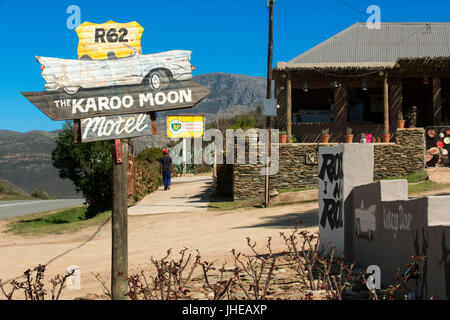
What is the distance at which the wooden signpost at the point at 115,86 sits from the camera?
6273mm

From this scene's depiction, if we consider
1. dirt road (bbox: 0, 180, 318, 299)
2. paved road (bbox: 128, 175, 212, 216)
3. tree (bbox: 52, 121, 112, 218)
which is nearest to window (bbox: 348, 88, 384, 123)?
paved road (bbox: 128, 175, 212, 216)

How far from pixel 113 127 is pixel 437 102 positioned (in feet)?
70.0

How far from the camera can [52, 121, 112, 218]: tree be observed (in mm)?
24267

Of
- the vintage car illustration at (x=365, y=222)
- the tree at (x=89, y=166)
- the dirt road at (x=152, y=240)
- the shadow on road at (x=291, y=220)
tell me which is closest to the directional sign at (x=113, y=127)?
the dirt road at (x=152, y=240)

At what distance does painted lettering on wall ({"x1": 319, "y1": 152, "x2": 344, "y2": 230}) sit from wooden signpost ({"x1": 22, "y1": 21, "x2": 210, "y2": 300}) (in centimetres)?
425

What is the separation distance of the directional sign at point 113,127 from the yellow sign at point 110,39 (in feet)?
2.24

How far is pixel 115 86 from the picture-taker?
20.8 ft

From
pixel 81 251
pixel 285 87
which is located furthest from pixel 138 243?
pixel 285 87

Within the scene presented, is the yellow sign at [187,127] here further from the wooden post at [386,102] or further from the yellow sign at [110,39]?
the yellow sign at [110,39]

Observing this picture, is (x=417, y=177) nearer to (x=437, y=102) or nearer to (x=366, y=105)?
(x=437, y=102)

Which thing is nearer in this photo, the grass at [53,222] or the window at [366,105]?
the grass at [53,222]

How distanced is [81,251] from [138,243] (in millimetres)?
1437

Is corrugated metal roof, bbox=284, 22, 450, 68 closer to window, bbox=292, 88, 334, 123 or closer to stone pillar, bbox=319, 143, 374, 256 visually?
window, bbox=292, 88, 334, 123
